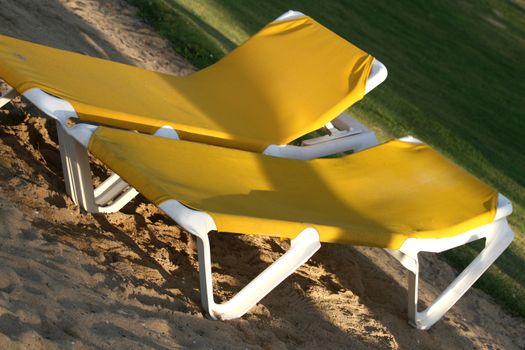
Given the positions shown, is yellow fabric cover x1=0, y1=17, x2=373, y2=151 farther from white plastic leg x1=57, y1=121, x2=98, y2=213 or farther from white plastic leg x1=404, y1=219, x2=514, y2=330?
white plastic leg x1=404, y1=219, x2=514, y2=330

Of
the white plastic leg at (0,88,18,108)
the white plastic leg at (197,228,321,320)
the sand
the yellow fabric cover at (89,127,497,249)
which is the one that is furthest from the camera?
the white plastic leg at (0,88,18,108)

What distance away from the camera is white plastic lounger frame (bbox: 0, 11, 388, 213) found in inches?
162

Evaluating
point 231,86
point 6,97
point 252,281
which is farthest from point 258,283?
point 231,86

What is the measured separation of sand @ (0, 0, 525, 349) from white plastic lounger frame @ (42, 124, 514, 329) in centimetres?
9

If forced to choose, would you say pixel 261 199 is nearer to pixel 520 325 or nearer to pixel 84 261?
pixel 84 261

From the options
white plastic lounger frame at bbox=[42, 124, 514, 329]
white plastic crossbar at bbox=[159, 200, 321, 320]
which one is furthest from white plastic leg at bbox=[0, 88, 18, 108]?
white plastic crossbar at bbox=[159, 200, 321, 320]

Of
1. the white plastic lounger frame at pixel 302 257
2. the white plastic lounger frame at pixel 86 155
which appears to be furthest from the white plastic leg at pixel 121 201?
the white plastic lounger frame at pixel 302 257

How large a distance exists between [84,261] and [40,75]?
3.93 ft

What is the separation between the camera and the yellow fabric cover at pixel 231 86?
441cm

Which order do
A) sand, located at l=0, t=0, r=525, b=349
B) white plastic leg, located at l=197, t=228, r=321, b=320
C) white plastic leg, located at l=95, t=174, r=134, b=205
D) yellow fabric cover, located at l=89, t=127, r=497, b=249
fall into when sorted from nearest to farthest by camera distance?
sand, located at l=0, t=0, r=525, b=349 → white plastic leg, located at l=197, t=228, r=321, b=320 → yellow fabric cover, located at l=89, t=127, r=497, b=249 → white plastic leg, located at l=95, t=174, r=134, b=205

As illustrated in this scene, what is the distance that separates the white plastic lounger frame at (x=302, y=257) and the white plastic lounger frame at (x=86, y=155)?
0.50 feet

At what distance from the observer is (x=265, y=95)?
5.29 m

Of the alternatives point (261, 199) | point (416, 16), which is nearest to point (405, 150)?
point (261, 199)

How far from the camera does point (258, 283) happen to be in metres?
3.65
